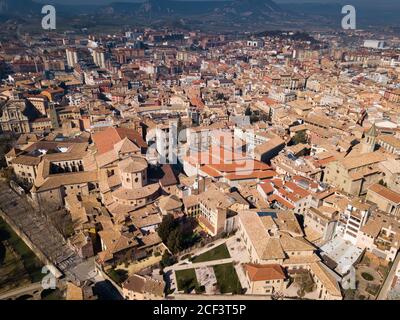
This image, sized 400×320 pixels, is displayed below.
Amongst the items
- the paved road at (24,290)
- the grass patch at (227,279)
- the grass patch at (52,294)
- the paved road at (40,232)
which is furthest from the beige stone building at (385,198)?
the paved road at (24,290)

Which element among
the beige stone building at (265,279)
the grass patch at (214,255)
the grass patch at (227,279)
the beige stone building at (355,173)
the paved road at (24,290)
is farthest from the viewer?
the beige stone building at (355,173)

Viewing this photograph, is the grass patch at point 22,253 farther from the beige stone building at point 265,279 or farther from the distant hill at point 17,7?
the distant hill at point 17,7

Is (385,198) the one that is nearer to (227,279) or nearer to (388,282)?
(388,282)

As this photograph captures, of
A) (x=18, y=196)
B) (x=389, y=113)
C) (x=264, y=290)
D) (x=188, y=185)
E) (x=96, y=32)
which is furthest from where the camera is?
(x=96, y=32)

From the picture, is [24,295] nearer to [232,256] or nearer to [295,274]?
[232,256]

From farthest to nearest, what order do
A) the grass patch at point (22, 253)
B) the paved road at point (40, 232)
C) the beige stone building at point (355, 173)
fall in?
the beige stone building at point (355, 173) → the paved road at point (40, 232) → the grass patch at point (22, 253)

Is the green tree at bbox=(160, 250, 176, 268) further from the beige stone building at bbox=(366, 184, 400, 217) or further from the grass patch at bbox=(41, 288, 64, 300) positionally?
the beige stone building at bbox=(366, 184, 400, 217)
